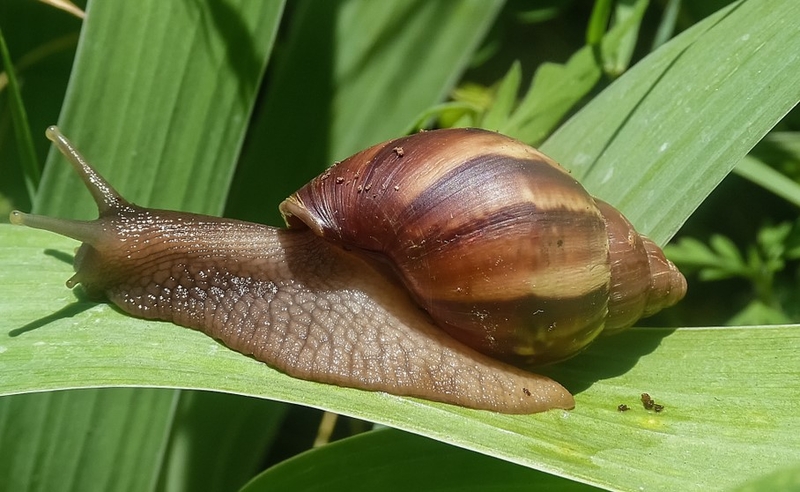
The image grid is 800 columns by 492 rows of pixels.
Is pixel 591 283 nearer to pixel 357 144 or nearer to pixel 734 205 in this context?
pixel 357 144

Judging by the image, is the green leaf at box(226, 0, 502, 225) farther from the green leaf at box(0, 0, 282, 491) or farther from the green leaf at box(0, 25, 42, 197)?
the green leaf at box(0, 25, 42, 197)

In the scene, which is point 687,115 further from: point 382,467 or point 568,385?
point 382,467

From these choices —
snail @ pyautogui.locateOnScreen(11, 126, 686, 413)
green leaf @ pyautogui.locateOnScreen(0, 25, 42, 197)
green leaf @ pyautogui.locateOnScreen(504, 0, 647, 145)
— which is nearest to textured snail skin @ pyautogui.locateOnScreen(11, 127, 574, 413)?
snail @ pyautogui.locateOnScreen(11, 126, 686, 413)

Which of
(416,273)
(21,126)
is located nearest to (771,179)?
(416,273)

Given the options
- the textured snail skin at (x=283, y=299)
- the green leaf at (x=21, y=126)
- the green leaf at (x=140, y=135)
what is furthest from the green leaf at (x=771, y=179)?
the green leaf at (x=21, y=126)

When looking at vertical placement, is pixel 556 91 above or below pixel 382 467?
above

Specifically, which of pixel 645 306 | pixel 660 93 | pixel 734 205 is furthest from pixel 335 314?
pixel 734 205
